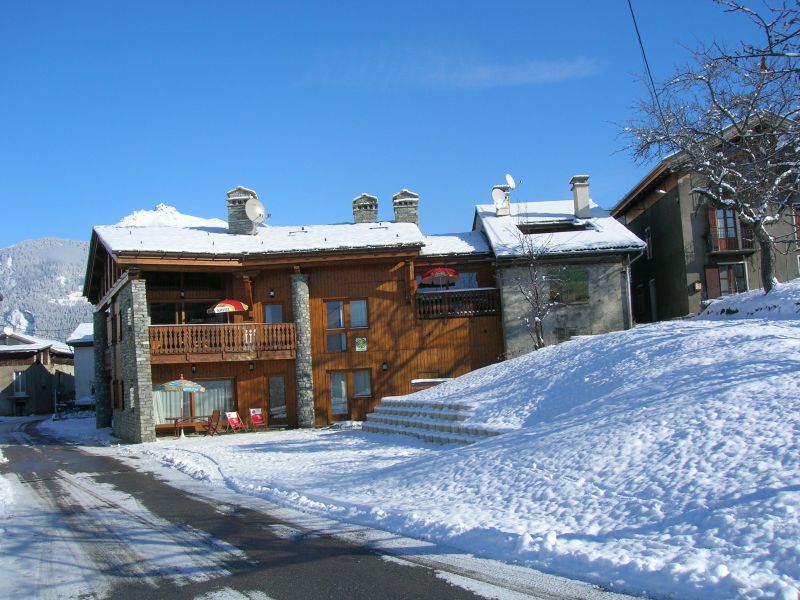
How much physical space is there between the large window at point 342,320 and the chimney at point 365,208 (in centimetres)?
536

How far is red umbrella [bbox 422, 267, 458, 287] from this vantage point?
2647 centimetres

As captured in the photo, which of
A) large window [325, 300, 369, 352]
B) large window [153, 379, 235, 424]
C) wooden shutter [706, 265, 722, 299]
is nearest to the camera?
large window [153, 379, 235, 424]

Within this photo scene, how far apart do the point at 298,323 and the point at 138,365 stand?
18.7 ft

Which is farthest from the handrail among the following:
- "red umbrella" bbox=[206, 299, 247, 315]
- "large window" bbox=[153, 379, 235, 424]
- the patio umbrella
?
"large window" bbox=[153, 379, 235, 424]

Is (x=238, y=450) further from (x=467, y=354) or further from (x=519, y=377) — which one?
(x=467, y=354)

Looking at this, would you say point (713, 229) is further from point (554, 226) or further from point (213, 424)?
point (213, 424)

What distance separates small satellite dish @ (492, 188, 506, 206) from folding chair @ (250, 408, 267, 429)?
549 inches

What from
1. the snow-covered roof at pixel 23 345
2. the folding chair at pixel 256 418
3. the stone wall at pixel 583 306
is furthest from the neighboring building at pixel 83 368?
the stone wall at pixel 583 306

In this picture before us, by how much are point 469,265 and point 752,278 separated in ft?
40.6

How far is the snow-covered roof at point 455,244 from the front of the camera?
27.7m

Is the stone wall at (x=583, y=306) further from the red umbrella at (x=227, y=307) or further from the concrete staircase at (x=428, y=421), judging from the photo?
the red umbrella at (x=227, y=307)

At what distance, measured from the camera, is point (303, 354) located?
25.7 metres

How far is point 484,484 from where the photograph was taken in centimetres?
995

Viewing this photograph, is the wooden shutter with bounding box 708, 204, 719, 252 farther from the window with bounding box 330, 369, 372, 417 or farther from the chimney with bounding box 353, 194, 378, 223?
the window with bounding box 330, 369, 372, 417
